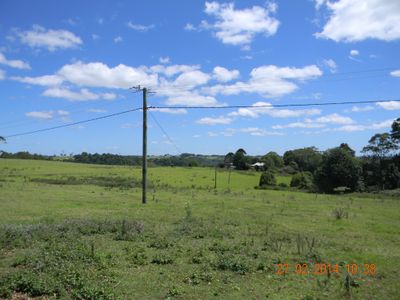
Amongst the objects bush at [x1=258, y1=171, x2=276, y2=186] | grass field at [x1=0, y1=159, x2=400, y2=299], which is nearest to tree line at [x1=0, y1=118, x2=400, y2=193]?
bush at [x1=258, y1=171, x2=276, y2=186]

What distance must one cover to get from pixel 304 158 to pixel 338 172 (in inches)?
2251

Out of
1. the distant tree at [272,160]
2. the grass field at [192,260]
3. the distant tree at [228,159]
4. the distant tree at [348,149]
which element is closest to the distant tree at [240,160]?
the distant tree at [228,159]

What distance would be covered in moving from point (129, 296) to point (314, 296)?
12.3ft

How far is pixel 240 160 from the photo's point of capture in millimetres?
132000

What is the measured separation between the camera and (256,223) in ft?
63.6

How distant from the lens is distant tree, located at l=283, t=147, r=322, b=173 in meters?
116

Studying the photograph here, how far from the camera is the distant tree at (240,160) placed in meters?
130

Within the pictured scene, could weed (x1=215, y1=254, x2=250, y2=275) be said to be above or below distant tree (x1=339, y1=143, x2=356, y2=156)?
below

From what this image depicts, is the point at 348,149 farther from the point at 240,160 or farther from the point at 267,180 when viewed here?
the point at 240,160

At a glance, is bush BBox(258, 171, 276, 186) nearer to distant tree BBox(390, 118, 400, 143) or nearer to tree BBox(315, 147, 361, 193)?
tree BBox(315, 147, 361, 193)

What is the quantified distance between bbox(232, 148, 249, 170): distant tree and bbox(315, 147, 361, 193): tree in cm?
5916

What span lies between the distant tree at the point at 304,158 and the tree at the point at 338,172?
44.5 meters

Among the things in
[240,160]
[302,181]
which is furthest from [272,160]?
[302,181]

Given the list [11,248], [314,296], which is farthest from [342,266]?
[11,248]
